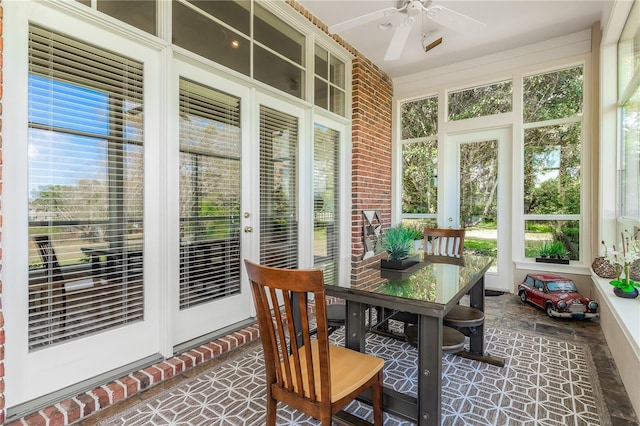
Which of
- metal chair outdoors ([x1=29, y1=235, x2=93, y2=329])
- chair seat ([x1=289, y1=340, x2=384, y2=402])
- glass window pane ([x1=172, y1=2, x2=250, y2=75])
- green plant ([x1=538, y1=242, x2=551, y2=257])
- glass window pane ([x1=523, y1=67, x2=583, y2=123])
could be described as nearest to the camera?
chair seat ([x1=289, y1=340, x2=384, y2=402])

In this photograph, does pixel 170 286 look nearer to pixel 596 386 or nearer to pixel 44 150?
pixel 44 150

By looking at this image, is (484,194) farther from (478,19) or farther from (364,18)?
(364,18)

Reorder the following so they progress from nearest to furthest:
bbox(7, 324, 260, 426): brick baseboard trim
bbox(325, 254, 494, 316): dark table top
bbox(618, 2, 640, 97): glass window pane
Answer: bbox(325, 254, 494, 316): dark table top
bbox(7, 324, 260, 426): brick baseboard trim
bbox(618, 2, 640, 97): glass window pane

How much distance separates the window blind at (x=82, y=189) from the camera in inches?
66.2

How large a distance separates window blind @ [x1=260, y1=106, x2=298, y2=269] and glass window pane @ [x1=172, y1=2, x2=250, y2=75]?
0.46 metres

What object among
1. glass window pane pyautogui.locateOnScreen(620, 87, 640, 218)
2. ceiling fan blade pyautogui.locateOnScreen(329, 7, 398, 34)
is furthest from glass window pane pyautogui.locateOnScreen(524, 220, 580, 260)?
ceiling fan blade pyautogui.locateOnScreen(329, 7, 398, 34)

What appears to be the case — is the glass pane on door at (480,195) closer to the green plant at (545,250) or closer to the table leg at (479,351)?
the green plant at (545,250)

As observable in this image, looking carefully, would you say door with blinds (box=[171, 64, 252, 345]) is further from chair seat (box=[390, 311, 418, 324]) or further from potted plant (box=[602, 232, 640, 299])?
potted plant (box=[602, 232, 640, 299])

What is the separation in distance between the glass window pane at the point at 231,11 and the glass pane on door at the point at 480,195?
3.16 meters

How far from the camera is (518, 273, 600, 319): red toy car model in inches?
117

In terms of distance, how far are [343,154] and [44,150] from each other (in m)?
2.97

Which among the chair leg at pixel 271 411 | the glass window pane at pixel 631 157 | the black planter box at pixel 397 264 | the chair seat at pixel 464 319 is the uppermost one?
the glass window pane at pixel 631 157

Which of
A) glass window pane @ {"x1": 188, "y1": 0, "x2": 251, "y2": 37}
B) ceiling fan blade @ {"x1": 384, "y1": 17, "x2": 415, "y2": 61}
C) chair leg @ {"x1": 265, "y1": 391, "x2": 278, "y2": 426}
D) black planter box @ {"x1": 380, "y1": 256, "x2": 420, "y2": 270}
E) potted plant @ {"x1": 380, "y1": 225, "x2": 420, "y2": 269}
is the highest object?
glass window pane @ {"x1": 188, "y1": 0, "x2": 251, "y2": 37}


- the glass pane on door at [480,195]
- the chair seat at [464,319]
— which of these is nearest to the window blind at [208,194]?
the chair seat at [464,319]
